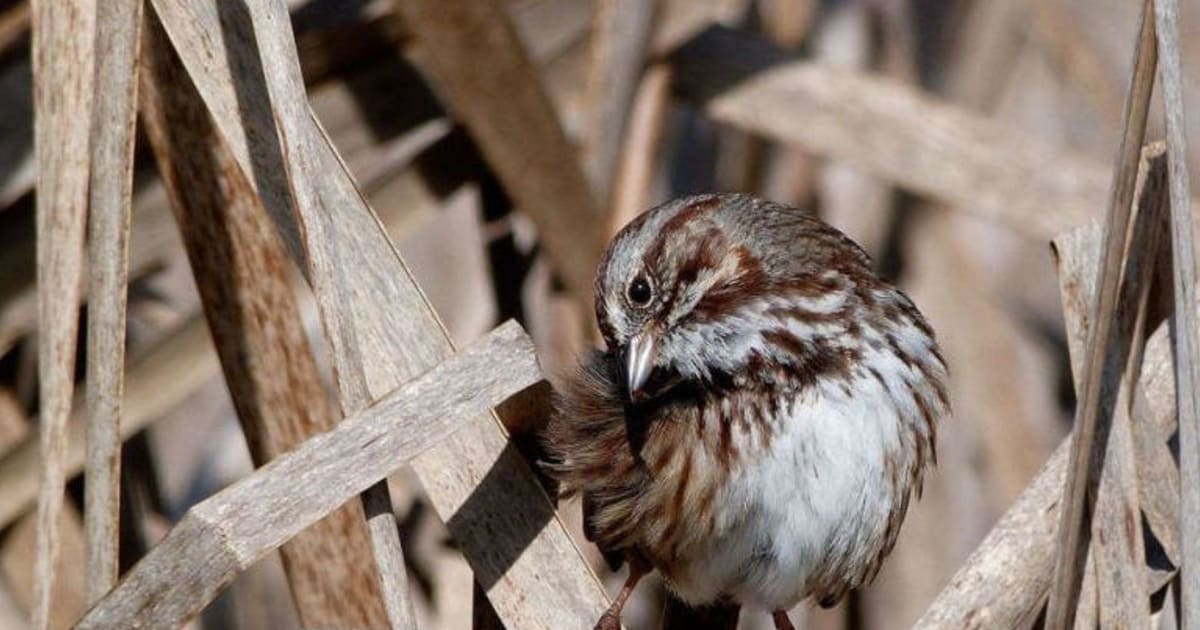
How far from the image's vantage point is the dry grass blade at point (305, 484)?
1789 mm

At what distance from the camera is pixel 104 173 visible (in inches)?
80.5

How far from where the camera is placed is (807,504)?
254cm

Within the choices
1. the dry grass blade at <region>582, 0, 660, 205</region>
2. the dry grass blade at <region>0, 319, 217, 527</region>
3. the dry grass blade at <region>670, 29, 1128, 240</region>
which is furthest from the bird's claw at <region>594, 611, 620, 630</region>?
the dry grass blade at <region>670, 29, 1128, 240</region>

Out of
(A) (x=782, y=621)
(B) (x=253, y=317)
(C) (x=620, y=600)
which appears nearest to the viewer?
(B) (x=253, y=317)

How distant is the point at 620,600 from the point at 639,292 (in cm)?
39

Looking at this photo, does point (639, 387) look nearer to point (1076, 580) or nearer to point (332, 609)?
point (332, 609)

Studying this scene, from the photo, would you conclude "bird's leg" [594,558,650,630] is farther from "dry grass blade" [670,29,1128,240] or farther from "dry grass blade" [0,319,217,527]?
"dry grass blade" [670,29,1128,240]

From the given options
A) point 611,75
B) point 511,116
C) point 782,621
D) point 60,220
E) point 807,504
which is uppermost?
point 60,220

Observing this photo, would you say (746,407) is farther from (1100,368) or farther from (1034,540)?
(1100,368)

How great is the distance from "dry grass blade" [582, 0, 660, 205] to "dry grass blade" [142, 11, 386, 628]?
3.74 ft

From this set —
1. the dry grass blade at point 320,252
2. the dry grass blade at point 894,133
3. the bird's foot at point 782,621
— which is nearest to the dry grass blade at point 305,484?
the dry grass blade at point 320,252

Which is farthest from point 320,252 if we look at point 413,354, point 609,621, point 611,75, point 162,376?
point 611,75

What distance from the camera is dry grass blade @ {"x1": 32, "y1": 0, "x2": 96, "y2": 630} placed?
6.98 feet

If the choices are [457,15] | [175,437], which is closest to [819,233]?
[457,15]
